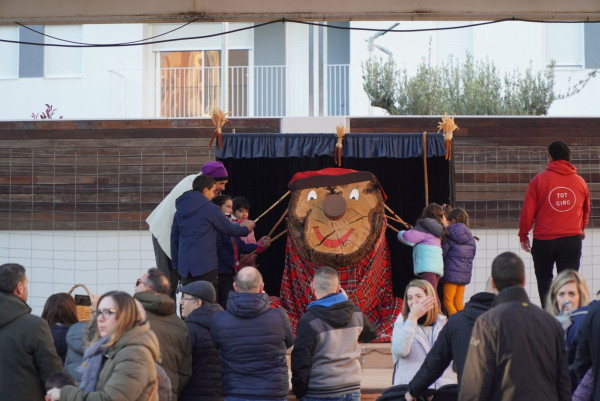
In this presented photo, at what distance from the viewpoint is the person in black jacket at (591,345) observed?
423 cm

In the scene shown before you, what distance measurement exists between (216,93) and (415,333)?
32.6 ft

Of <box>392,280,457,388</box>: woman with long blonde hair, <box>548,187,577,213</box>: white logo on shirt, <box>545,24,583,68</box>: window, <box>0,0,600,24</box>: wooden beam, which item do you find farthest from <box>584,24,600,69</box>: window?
<box>392,280,457,388</box>: woman with long blonde hair

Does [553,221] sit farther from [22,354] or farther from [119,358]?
[119,358]

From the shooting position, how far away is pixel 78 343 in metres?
5.05

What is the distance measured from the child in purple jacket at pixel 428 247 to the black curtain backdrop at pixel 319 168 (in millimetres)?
925

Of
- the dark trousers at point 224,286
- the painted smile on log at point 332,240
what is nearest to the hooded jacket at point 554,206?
the painted smile on log at point 332,240

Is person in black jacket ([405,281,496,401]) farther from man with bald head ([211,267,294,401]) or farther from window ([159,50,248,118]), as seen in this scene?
window ([159,50,248,118])

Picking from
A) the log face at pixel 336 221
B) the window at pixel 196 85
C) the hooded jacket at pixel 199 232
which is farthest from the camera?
the window at pixel 196 85

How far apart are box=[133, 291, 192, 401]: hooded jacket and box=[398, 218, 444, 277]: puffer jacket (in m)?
3.53

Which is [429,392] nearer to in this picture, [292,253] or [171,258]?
[171,258]

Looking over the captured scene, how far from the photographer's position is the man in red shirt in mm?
7750

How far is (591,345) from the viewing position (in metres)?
4.28

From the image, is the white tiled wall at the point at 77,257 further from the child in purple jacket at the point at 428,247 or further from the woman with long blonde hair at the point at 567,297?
the woman with long blonde hair at the point at 567,297

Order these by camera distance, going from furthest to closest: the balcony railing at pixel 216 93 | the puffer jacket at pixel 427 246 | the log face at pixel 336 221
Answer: the balcony railing at pixel 216 93 → the log face at pixel 336 221 → the puffer jacket at pixel 427 246
